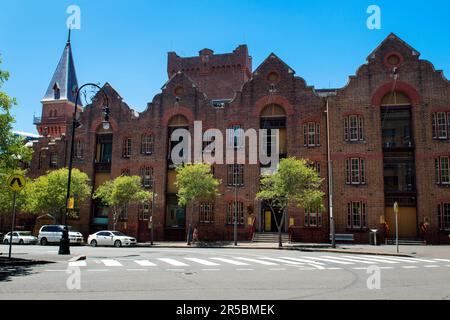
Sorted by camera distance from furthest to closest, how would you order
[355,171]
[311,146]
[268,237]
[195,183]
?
[311,146] → [268,237] → [355,171] → [195,183]

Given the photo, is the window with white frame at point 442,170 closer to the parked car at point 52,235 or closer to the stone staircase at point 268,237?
the stone staircase at point 268,237

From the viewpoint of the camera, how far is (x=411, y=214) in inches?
1385

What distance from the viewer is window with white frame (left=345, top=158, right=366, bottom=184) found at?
3606cm

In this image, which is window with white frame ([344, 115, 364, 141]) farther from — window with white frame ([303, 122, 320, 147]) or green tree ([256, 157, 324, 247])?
green tree ([256, 157, 324, 247])

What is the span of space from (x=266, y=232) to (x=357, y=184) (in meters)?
9.01

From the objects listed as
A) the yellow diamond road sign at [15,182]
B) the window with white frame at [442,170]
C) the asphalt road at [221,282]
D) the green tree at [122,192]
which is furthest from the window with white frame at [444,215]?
the yellow diamond road sign at [15,182]

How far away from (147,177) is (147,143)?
3.58 meters

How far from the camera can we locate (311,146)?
3781 cm

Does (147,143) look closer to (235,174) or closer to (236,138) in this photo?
(236,138)

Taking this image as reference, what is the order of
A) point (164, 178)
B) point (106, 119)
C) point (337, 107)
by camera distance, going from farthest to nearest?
1. point (164, 178)
2. point (337, 107)
3. point (106, 119)

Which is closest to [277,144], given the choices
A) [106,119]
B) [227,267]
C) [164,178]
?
[164,178]

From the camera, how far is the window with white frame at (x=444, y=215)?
1331 inches

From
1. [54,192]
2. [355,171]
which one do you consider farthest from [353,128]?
[54,192]
